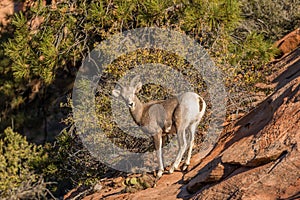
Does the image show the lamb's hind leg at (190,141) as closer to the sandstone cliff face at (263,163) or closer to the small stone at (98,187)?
the sandstone cliff face at (263,163)

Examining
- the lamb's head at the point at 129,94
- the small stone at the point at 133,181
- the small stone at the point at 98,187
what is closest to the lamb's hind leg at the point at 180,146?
the small stone at the point at 133,181

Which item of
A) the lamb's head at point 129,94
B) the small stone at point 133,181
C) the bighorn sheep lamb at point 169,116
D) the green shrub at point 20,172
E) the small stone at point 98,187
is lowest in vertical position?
the green shrub at point 20,172

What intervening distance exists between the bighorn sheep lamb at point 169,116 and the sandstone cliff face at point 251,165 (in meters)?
0.44

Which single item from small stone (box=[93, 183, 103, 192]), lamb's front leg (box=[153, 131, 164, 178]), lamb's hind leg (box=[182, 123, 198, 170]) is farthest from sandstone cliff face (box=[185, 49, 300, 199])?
small stone (box=[93, 183, 103, 192])

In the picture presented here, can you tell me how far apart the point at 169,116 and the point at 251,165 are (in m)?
2.06

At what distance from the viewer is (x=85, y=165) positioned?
421 inches

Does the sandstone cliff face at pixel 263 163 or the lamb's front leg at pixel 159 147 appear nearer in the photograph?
the sandstone cliff face at pixel 263 163

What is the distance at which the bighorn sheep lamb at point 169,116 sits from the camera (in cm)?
839

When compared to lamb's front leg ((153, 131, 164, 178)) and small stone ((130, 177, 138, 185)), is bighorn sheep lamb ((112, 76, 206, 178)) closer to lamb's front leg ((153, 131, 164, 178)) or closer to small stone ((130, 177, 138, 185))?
lamb's front leg ((153, 131, 164, 178))

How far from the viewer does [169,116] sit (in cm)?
849

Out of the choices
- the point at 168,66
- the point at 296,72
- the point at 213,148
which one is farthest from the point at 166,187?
the point at 296,72

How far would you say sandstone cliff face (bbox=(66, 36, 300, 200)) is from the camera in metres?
6.11

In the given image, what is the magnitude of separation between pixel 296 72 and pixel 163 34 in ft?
8.95

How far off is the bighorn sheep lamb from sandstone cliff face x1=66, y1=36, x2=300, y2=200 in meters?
0.44
